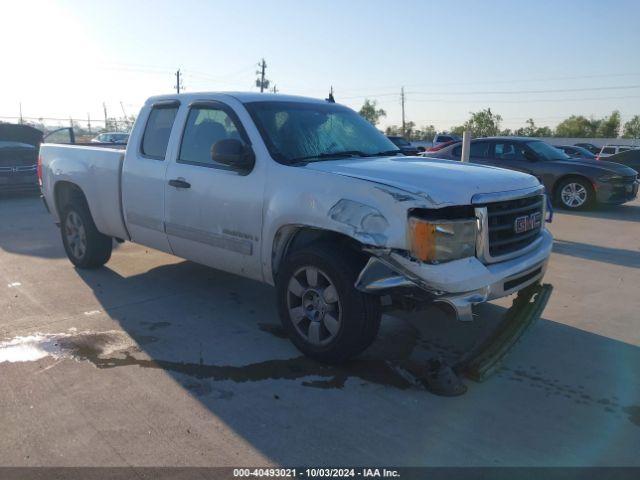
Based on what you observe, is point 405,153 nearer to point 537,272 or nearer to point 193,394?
point 537,272

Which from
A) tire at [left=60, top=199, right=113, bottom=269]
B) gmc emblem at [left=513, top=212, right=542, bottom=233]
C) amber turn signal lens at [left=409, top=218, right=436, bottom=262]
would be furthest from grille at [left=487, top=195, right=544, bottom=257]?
tire at [left=60, top=199, right=113, bottom=269]

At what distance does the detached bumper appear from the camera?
3.27m

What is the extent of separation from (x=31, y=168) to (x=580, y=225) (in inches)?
474

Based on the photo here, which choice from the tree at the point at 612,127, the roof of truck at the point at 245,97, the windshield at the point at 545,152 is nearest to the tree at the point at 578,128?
the tree at the point at 612,127

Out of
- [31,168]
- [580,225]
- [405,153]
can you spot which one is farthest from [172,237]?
[31,168]

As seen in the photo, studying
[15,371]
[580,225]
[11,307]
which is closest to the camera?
[15,371]

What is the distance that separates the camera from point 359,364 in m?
3.85

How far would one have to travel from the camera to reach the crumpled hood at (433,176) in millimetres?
3393

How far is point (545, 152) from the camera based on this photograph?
12.5 m

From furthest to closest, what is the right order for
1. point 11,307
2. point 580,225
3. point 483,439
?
point 580,225 < point 11,307 < point 483,439

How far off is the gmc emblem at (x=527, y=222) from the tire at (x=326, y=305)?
1179mm

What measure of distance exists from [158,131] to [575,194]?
10.1m

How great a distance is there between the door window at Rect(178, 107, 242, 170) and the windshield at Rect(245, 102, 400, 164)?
10.5 inches

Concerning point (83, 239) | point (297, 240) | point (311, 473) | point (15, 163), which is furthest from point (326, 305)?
point (15, 163)
